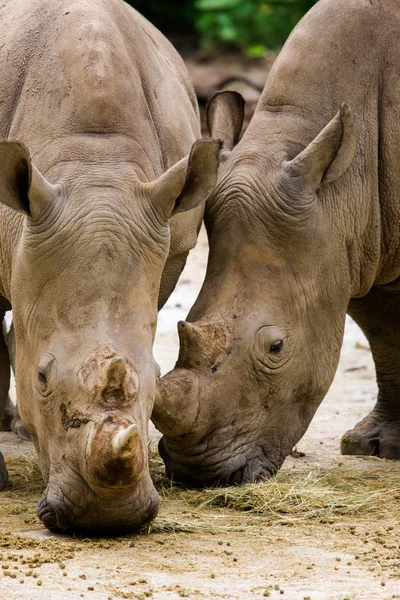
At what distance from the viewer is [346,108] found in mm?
7297

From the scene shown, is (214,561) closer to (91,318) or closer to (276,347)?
(91,318)

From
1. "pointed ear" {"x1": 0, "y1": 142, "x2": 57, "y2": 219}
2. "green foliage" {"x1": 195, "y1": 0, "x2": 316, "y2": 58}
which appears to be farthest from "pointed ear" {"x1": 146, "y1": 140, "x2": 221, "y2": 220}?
"green foliage" {"x1": 195, "y1": 0, "x2": 316, "y2": 58}

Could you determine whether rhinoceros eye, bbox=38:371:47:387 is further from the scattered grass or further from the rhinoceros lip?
the scattered grass

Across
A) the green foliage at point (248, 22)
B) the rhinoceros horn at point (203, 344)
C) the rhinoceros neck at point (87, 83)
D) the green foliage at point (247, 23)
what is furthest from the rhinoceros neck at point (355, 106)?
the green foliage at point (247, 23)

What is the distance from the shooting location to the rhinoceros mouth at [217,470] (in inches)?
286

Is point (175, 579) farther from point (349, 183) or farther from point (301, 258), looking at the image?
point (349, 183)

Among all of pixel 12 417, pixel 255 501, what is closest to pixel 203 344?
pixel 255 501

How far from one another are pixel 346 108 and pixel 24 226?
2026mm

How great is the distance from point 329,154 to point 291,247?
1.87 feet

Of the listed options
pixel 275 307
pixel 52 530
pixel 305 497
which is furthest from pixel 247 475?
pixel 52 530

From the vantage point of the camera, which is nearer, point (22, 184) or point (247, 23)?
point (22, 184)

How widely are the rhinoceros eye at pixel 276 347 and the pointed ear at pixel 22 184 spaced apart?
1732 mm

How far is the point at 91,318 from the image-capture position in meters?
6.00

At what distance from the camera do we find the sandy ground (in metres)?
5.29
